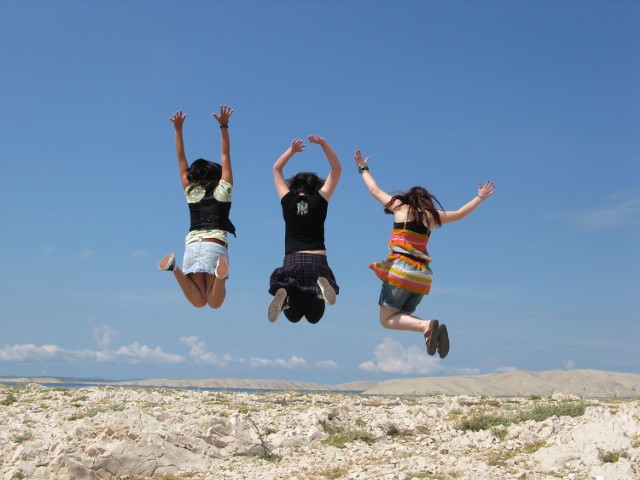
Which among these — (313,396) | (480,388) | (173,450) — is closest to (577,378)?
(480,388)

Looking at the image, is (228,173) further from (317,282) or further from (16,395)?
(16,395)

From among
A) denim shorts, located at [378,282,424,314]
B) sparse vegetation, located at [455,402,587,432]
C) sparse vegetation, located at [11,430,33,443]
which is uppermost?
denim shorts, located at [378,282,424,314]

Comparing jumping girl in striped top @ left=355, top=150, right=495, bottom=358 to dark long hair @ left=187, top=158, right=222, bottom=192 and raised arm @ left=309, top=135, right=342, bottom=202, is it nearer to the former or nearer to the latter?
raised arm @ left=309, top=135, right=342, bottom=202

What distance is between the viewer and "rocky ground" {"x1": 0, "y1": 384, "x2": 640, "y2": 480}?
323 inches

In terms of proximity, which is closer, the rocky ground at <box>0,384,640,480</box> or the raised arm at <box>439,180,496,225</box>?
the rocky ground at <box>0,384,640,480</box>

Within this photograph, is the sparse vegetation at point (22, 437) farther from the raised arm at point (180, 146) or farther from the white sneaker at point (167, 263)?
the raised arm at point (180, 146)

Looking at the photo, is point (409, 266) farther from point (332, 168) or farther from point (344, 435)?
point (344, 435)

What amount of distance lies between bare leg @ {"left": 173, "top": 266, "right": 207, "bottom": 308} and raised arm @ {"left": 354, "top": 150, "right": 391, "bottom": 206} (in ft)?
10.4

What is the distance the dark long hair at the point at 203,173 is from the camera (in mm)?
11500

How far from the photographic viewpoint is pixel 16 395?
48.1ft

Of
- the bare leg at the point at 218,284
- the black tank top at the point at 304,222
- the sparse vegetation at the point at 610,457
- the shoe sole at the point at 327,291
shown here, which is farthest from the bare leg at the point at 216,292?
the sparse vegetation at the point at 610,457

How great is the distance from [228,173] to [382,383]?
84.9 feet

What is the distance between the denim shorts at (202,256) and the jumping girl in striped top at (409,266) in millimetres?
2515

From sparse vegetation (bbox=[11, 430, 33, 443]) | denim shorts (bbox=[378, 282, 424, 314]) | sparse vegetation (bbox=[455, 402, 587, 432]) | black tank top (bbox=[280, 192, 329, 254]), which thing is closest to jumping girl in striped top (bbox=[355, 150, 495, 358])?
denim shorts (bbox=[378, 282, 424, 314])
